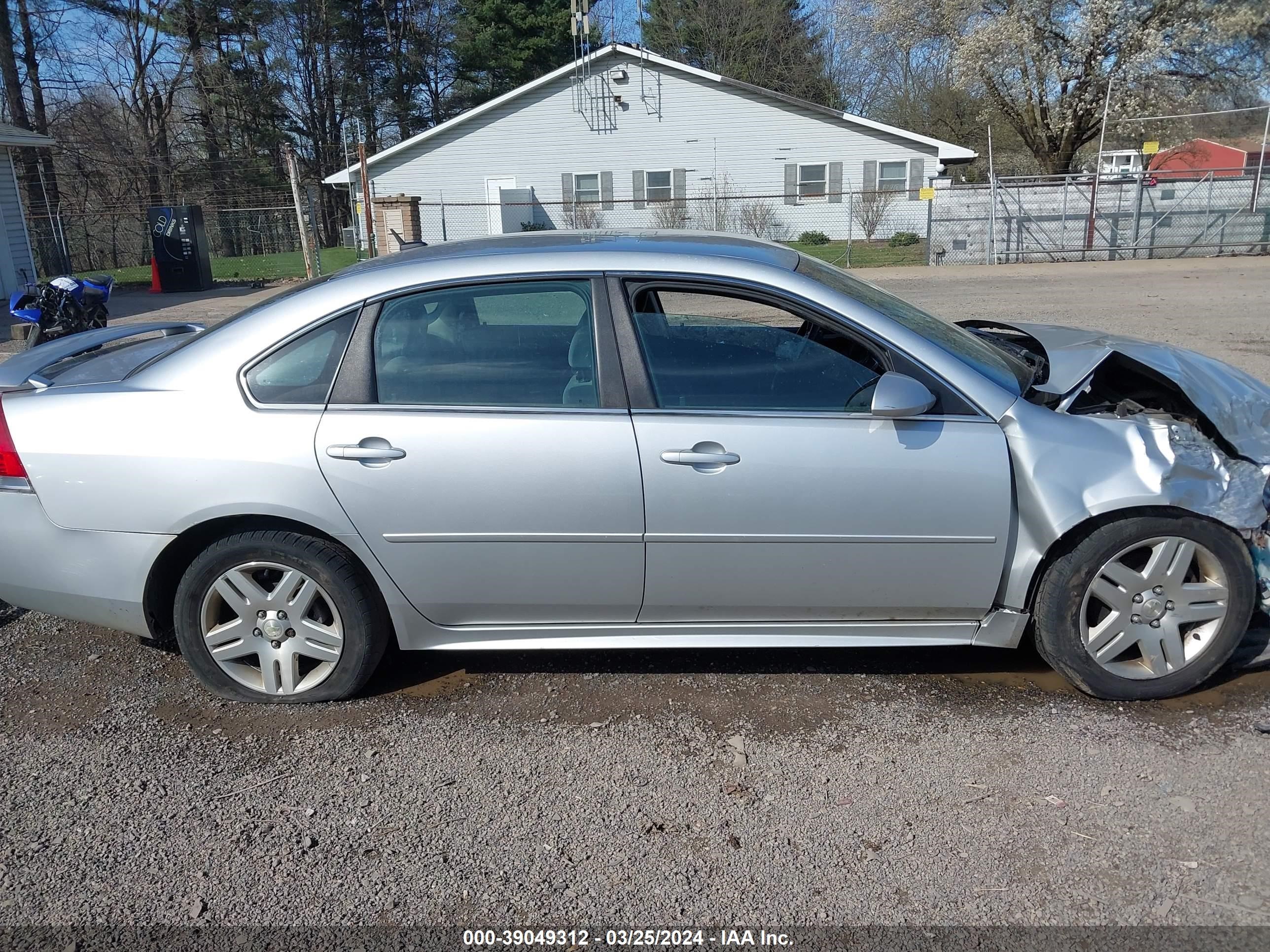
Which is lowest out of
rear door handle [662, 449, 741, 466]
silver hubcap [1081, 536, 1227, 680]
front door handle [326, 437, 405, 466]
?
silver hubcap [1081, 536, 1227, 680]

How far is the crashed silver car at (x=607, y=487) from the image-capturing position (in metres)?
3.30

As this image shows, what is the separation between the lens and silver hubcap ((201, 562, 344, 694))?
11.4 feet

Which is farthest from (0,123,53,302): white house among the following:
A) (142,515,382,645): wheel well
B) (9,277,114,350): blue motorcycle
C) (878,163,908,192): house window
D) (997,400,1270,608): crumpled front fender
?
(878,163,908,192): house window

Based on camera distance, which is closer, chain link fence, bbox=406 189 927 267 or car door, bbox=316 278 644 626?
car door, bbox=316 278 644 626

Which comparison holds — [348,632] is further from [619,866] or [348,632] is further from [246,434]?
[619,866]

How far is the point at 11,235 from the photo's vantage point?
20.1 m

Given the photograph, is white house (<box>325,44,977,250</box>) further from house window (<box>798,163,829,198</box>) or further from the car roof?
the car roof

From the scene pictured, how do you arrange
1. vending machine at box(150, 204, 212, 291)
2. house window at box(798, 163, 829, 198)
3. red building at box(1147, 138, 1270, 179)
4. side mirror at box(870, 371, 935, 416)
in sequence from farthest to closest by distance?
house window at box(798, 163, 829, 198), red building at box(1147, 138, 1270, 179), vending machine at box(150, 204, 212, 291), side mirror at box(870, 371, 935, 416)

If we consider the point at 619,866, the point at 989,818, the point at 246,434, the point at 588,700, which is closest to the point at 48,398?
the point at 246,434

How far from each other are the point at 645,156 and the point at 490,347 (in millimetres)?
30601

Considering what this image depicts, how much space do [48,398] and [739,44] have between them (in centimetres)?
4773

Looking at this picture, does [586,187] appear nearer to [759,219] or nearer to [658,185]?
[658,185]

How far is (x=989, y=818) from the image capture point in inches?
115

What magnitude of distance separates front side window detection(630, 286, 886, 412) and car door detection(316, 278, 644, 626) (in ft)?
0.55
